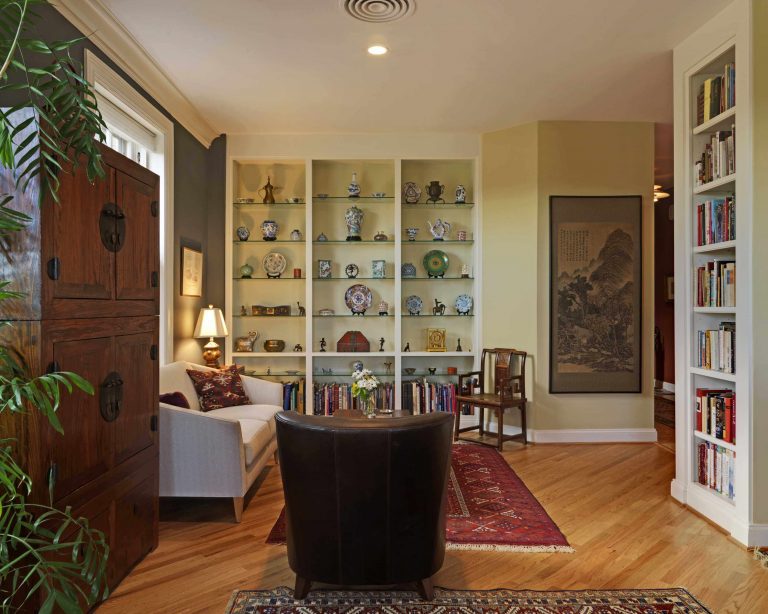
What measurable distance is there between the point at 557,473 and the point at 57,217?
370 centimetres

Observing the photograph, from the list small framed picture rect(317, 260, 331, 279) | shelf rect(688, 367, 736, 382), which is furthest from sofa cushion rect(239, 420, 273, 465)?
shelf rect(688, 367, 736, 382)

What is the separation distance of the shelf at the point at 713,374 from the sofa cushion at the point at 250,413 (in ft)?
9.14

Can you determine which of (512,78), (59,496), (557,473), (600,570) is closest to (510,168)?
(512,78)

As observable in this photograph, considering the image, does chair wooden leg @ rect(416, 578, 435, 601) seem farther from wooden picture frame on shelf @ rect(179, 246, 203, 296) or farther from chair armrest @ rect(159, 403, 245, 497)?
wooden picture frame on shelf @ rect(179, 246, 203, 296)

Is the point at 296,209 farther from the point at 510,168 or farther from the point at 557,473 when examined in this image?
the point at 557,473

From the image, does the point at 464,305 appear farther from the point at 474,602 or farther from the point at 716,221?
the point at 474,602

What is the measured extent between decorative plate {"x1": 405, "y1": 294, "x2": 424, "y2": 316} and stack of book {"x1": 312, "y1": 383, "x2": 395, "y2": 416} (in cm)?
81

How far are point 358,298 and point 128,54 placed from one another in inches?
117

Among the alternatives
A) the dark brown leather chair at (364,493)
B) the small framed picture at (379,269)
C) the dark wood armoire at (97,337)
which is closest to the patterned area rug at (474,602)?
the dark brown leather chair at (364,493)

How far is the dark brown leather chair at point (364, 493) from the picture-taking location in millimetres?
2092

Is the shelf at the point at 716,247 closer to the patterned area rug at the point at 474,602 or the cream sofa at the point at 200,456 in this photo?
the patterned area rug at the point at 474,602

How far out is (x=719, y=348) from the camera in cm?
321

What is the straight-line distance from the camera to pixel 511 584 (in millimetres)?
2520

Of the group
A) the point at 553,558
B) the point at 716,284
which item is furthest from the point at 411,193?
the point at 553,558
